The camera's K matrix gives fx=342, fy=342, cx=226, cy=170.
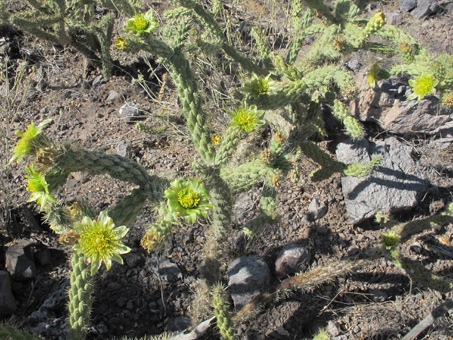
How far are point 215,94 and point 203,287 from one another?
187 centimetres

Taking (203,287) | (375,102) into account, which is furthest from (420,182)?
(203,287)

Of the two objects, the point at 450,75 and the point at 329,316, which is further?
the point at 329,316

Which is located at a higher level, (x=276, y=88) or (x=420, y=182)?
(x=276, y=88)

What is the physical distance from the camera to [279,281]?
2727mm

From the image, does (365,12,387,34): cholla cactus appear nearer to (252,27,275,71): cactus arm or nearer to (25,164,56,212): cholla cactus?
(252,27,275,71): cactus arm

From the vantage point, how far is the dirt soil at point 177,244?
2.49 m

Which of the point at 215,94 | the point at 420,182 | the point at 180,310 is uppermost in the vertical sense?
the point at 215,94

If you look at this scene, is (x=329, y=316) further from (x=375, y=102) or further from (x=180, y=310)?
(x=375, y=102)

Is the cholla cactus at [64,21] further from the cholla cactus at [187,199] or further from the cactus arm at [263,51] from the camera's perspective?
the cholla cactus at [187,199]

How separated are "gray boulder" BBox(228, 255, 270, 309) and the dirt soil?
0.14 meters

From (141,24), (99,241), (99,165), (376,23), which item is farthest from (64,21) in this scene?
(376,23)

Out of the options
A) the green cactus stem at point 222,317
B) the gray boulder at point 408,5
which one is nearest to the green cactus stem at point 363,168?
the green cactus stem at point 222,317

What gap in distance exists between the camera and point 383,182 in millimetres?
3109

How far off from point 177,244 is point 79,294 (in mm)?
1215
